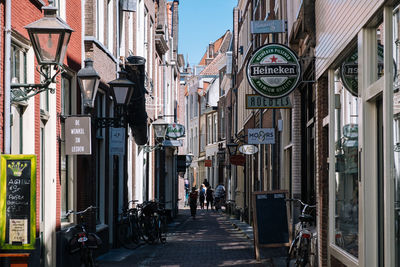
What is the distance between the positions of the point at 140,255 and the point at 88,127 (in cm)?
516

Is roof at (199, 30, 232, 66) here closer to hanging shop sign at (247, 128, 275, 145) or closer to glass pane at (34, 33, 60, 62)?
hanging shop sign at (247, 128, 275, 145)

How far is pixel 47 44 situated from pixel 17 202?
61.1 inches

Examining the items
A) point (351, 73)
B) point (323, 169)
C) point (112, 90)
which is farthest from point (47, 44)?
point (112, 90)

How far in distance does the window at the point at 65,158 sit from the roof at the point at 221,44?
51.3 meters

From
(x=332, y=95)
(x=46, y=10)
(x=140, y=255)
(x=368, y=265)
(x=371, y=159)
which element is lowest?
(x=140, y=255)

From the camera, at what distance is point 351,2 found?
775 cm

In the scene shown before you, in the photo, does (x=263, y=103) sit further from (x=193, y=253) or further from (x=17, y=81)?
(x=17, y=81)

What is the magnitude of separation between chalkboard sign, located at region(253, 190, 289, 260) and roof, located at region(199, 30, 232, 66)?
5102 centimetres

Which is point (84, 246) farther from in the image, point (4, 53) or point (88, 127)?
point (4, 53)

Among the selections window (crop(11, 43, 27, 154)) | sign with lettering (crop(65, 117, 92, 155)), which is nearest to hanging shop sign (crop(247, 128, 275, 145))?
sign with lettering (crop(65, 117, 92, 155))

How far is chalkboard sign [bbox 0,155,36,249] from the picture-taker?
291 inches

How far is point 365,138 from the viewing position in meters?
7.24

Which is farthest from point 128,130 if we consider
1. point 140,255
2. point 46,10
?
point 46,10

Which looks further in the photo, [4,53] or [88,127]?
[88,127]
